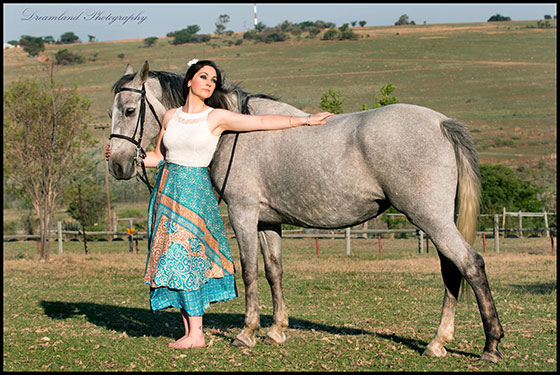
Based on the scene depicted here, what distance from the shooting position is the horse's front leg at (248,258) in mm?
5898

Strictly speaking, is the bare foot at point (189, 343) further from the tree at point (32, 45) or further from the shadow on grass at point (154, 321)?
the tree at point (32, 45)

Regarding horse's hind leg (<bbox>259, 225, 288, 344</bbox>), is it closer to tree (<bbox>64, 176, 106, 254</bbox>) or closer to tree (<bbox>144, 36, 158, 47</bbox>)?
tree (<bbox>64, 176, 106, 254</bbox>)

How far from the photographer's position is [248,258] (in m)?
6.03

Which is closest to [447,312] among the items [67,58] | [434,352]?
[434,352]

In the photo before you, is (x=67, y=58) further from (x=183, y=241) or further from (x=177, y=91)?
(x=183, y=241)

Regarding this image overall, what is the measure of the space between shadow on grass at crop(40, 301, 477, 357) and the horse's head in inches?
71.0

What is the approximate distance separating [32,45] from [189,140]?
103m

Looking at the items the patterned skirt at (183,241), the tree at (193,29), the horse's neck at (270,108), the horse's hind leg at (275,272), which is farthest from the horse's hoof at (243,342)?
the tree at (193,29)

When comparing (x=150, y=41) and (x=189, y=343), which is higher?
(x=150, y=41)

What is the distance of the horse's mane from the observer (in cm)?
621

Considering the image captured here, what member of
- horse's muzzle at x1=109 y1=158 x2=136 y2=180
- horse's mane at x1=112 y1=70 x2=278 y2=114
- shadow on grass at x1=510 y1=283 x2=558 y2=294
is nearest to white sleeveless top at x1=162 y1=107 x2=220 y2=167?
horse's mane at x1=112 y1=70 x2=278 y2=114

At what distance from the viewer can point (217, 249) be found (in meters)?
5.99

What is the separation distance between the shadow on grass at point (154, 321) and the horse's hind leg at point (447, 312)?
0.21 metres

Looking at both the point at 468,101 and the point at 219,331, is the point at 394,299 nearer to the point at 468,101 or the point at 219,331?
the point at 219,331
